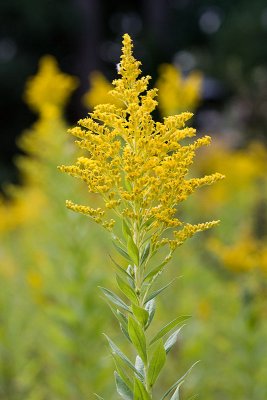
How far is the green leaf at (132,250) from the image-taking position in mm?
1801

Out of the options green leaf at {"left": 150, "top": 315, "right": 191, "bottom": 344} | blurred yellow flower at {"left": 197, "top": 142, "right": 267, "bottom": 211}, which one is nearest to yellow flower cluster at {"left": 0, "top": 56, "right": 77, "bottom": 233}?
green leaf at {"left": 150, "top": 315, "right": 191, "bottom": 344}

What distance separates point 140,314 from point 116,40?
16928 millimetres

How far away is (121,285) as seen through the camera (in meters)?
1.82

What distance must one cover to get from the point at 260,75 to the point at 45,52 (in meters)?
7.46

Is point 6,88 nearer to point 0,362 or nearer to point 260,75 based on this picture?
point 260,75

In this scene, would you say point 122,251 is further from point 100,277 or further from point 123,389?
point 100,277

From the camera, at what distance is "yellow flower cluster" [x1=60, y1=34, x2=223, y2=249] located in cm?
180

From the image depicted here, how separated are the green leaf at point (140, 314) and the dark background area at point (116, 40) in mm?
10711

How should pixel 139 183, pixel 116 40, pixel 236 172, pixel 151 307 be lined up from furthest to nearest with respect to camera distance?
pixel 116 40 → pixel 236 172 → pixel 151 307 → pixel 139 183

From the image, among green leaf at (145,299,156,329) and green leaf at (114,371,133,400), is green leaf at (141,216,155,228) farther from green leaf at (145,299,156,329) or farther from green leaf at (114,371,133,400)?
green leaf at (114,371,133,400)

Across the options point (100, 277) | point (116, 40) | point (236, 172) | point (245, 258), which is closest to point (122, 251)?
point (100, 277)

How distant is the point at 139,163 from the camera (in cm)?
181

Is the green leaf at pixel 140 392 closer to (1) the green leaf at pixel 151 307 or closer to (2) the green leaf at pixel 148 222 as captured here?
(1) the green leaf at pixel 151 307

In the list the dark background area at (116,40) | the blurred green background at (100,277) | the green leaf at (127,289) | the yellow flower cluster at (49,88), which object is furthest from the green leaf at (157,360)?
the dark background area at (116,40)
